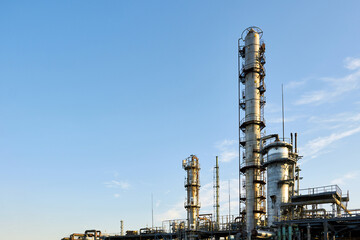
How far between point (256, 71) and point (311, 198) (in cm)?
2354

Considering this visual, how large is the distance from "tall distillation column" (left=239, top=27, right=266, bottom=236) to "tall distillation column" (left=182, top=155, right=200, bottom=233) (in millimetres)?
20044

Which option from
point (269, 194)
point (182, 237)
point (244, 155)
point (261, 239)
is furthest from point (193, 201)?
point (261, 239)

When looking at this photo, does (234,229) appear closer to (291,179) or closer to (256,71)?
(291,179)

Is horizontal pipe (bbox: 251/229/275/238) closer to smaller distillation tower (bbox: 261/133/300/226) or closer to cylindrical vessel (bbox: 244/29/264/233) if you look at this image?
smaller distillation tower (bbox: 261/133/300/226)

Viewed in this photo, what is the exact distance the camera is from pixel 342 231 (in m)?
39.2

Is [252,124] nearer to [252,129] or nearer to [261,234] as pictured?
[252,129]

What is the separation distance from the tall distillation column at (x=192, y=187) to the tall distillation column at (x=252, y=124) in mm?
20044

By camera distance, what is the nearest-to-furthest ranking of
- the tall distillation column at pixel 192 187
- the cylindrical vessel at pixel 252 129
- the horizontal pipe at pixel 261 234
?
the horizontal pipe at pixel 261 234 → the cylindrical vessel at pixel 252 129 → the tall distillation column at pixel 192 187

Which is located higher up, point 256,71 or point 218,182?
point 256,71

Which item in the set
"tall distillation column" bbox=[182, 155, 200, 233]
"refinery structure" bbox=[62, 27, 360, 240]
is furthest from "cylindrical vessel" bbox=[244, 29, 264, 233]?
"tall distillation column" bbox=[182, 155, 200, 233]

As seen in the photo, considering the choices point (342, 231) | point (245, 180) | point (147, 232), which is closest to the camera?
point (342, 231)

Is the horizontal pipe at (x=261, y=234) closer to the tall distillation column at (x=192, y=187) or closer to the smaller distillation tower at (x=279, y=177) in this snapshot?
the smaller distillation tower at (x=279, y=177)

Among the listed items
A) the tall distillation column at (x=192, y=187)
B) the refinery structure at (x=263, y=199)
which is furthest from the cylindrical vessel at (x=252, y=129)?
the tall distillation column at (x=192, y=187)

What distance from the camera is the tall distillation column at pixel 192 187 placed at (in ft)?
243
